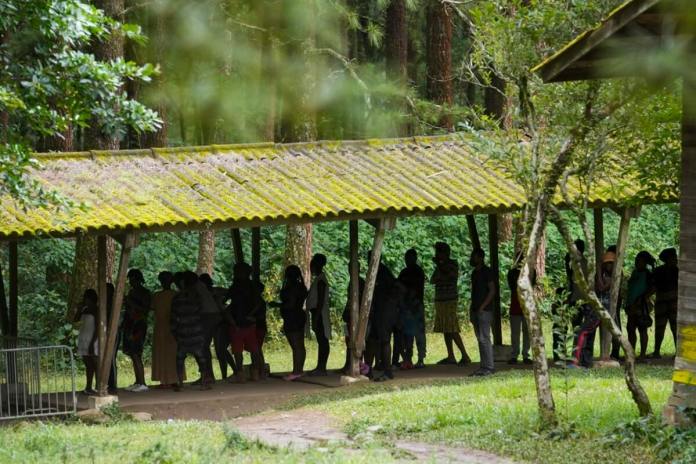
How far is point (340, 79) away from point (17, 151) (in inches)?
598

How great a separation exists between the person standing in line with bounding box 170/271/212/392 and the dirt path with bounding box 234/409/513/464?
7.72 feet

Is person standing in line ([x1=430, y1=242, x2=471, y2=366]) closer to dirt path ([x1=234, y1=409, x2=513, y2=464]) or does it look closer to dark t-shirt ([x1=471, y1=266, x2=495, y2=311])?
dark t-shirt ([x1=471, y1=266, x2=495, y2=311])

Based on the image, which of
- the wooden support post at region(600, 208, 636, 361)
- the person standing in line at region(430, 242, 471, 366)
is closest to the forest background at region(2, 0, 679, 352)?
the person standing in line at region(430, 242, 471, 366)

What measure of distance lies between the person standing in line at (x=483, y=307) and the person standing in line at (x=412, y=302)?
0.99 m

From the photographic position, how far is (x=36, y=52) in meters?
12.7

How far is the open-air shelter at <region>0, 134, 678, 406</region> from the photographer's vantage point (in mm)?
15516

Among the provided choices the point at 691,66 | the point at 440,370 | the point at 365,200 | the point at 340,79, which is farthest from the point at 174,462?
the point at 340,79

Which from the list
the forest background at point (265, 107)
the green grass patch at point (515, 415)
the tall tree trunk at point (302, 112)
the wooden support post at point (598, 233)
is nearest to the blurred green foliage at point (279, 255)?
the forest background at point (265, 107)

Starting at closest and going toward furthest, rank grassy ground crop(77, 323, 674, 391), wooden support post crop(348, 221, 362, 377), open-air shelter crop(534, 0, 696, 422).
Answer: open-air shelter crop(534, 0, 696, 422)
wooden support post crop(348, 221, 362, 377)
grassy ground crop(77, 323, 674, 391)

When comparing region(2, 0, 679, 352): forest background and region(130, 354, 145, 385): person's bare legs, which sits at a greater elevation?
region(2, 0, 679, 352): forest background

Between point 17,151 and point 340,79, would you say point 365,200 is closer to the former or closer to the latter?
point 17,151

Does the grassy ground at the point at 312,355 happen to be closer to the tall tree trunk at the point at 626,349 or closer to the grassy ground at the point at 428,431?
the grassy ground at the point at 428,431

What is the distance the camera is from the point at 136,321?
57.1 feet

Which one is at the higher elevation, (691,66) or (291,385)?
(691,66)
